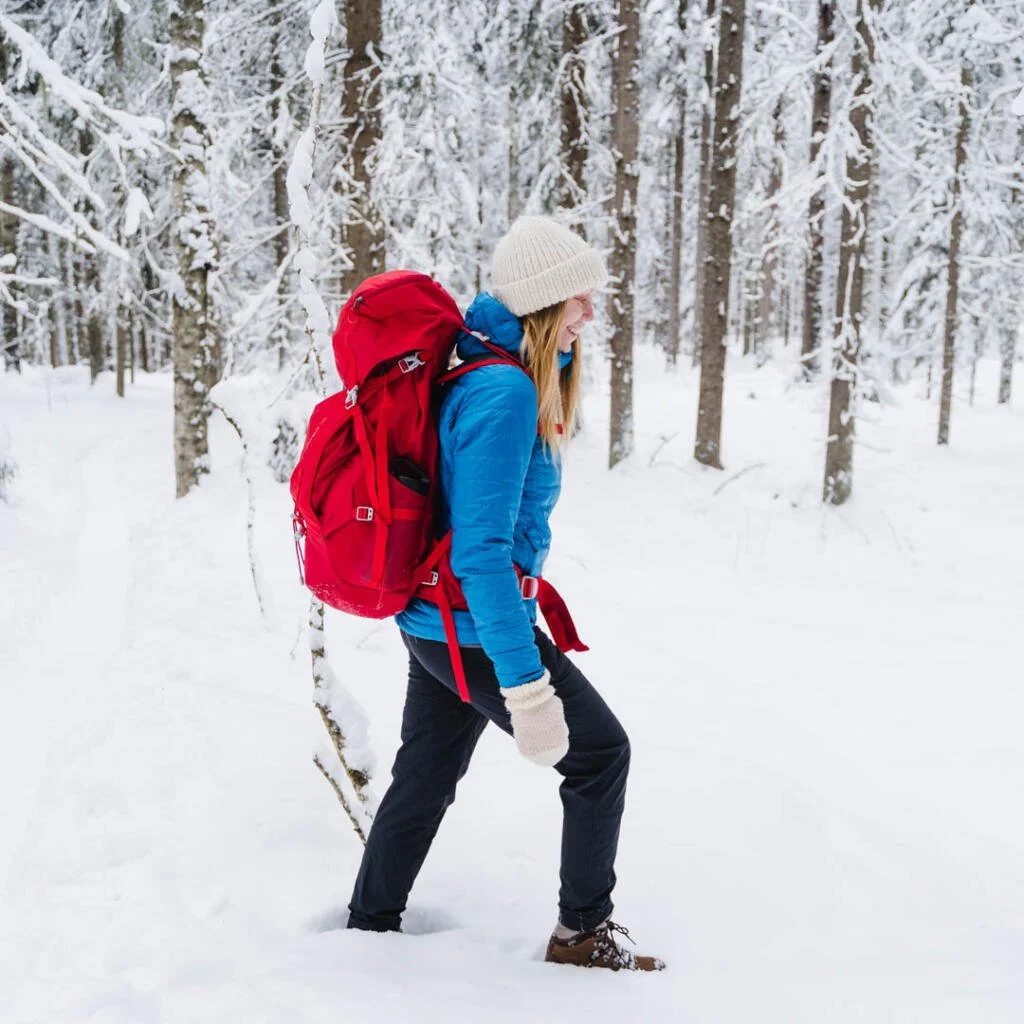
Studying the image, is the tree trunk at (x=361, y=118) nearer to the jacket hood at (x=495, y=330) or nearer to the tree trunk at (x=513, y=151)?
the tree trunk at (x=513, y=151)

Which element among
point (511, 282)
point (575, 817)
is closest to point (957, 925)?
point (575, 817)

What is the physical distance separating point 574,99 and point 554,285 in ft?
52.7

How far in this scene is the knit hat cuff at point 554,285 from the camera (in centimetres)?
244

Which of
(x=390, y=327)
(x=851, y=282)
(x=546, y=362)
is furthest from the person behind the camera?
(x=851, y=282)

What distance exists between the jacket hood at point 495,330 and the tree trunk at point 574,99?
14755mm

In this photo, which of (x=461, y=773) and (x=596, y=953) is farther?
(x=461, y=773)

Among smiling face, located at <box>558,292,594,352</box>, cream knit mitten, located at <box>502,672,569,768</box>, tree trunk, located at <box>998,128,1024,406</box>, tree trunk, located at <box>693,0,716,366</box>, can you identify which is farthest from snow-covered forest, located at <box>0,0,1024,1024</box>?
smiling face, located at <box>558,292,594,352</box>

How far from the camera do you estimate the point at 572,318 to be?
2.50 meters

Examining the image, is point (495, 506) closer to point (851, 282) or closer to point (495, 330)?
point (495, 330)

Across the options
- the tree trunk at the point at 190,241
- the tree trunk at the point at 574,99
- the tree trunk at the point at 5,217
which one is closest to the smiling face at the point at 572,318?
the tree trunk at the point at 190,241

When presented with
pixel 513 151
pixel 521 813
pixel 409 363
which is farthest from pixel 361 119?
pixel 513 151

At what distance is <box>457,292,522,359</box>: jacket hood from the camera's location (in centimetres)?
248

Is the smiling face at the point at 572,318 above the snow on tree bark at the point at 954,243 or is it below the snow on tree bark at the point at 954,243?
below

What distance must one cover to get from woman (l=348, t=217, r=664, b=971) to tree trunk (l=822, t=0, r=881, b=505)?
36.0 ft
